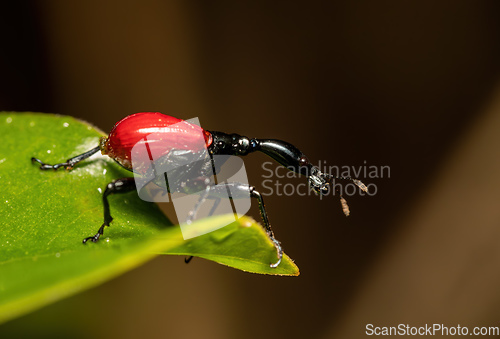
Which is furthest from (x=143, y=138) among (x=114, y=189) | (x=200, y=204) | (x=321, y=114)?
(x=321, y=114)

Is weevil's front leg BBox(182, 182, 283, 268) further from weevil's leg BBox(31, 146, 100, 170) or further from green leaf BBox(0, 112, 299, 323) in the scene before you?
weevil's leg BBox(31, 146, 100, 170)

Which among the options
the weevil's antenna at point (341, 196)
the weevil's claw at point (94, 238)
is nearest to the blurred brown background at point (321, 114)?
the weevil's antenna at point (341, 196)

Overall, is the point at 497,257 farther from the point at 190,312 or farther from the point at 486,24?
the point at 190,312

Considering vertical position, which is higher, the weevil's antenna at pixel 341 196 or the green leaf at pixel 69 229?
the green leaf at pixel 69 229

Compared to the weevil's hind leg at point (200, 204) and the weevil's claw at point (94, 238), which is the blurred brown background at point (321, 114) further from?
the weevil's claw at point (94, 238)

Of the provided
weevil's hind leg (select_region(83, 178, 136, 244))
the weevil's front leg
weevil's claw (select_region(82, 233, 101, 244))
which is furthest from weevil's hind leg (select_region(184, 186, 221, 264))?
weevil's claw (select_region(82, 233, 101, 244))

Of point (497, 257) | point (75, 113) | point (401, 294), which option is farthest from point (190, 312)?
point (497, 257)
